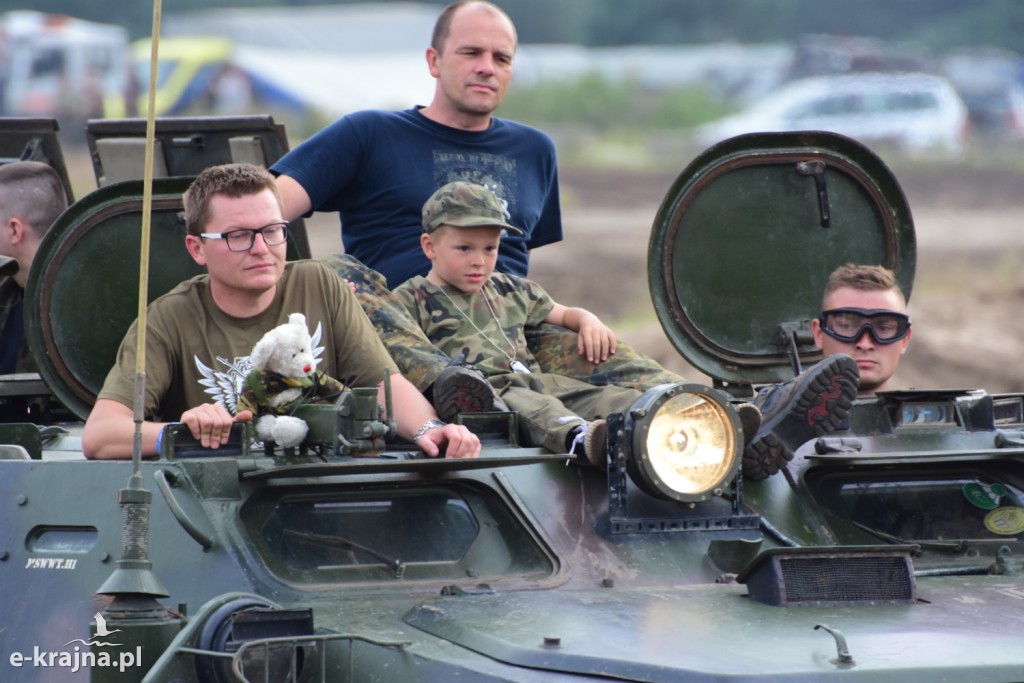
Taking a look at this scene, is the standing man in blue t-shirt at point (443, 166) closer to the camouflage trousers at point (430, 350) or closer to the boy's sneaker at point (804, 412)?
the camouflage trousers at point (430, 350)

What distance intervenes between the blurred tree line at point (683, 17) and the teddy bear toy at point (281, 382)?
33.7 m

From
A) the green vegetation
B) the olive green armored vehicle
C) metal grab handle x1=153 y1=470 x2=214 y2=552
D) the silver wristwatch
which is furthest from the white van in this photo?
metal grab handle x1=153 y1=470 x2=214 y2=552

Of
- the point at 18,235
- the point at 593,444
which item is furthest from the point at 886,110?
the point at 593,444

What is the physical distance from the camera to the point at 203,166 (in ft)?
25.1

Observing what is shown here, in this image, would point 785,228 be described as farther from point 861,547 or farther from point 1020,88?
point 1020,88

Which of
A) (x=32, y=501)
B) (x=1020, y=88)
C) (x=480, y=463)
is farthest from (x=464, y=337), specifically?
(x=1020, y=88)

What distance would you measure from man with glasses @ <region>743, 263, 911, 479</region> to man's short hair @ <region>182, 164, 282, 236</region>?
1598 millimetres

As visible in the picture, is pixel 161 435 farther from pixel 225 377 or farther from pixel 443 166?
pixel 443 166

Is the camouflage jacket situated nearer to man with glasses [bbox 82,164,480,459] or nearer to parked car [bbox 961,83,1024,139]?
man with glasses [bbox 82,164,480,459]

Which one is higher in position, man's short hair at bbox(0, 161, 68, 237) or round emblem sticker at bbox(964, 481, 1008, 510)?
man's short hair at bbox(0, 161, 68, 237)

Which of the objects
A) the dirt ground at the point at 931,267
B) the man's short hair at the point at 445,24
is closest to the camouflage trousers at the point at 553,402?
the man's short hair at the point at 445,24

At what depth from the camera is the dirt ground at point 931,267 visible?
19391 mm

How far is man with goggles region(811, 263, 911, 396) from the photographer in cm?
654

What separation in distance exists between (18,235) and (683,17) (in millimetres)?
35326
